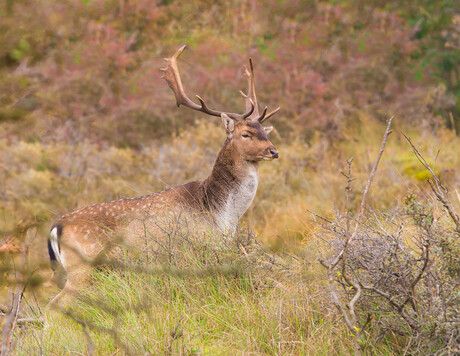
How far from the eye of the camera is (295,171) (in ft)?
39.6

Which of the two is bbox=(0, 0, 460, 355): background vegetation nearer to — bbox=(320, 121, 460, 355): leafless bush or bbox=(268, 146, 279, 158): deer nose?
bbox=(320, 121, 460, 355): leafless bush

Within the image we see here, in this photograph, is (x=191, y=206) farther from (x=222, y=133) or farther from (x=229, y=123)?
(x=222, y=133)

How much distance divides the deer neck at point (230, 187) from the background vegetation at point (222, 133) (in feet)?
1.18

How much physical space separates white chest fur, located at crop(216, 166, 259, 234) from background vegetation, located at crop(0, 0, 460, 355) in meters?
0.31

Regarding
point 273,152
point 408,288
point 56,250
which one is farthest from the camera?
point 273,152

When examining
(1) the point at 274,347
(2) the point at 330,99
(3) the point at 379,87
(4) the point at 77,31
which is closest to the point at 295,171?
(2) the point at 330,99

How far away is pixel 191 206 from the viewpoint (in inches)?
256

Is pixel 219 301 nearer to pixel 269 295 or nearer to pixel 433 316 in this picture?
pixel 269 295

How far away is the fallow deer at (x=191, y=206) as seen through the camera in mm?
6098

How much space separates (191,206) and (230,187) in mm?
493

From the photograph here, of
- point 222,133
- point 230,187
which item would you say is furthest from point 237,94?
point 230,187

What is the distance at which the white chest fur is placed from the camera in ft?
21.5

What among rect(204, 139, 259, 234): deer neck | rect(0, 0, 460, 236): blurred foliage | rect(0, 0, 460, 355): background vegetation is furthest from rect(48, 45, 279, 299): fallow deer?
rect(0, 0, 460, 236): blurred foliage

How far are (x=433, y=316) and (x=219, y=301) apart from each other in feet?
4.99
